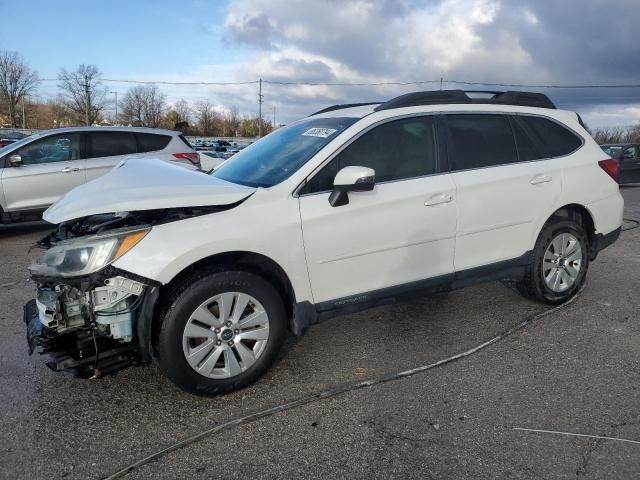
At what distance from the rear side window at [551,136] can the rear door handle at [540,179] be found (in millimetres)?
227

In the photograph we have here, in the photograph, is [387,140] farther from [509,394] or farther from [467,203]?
[509,394]

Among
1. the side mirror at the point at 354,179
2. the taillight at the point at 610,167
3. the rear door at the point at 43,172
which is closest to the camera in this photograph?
the side mirror at the point at 354,179

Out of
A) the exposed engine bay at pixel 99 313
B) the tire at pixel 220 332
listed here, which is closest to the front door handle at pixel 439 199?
the tire at pixel 220 332

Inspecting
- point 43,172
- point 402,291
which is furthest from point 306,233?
point 43,172

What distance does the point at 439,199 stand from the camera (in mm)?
3605

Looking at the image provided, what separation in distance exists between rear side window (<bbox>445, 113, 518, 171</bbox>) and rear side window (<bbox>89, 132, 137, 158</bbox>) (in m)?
6.64

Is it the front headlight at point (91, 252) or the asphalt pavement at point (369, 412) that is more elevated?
the front headlight at point (91, 252)

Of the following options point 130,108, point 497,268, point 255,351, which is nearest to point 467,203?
point 497,268

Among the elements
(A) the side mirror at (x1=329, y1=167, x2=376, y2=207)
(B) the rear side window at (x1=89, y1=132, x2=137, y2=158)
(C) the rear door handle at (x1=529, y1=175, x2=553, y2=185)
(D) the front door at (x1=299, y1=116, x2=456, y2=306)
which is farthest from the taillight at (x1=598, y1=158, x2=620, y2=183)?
(B) the rear side window at (x1=89, y1=132, x2=137, y2=158)

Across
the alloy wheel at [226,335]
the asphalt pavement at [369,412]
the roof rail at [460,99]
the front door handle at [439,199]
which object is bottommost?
the asphalt pavement at [369,412]

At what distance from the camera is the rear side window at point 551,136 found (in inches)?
169

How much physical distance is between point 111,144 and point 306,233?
6795mm

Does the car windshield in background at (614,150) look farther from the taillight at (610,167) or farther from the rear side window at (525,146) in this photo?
the rear side window at (525,146)

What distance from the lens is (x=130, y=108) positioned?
92688 millimetres
